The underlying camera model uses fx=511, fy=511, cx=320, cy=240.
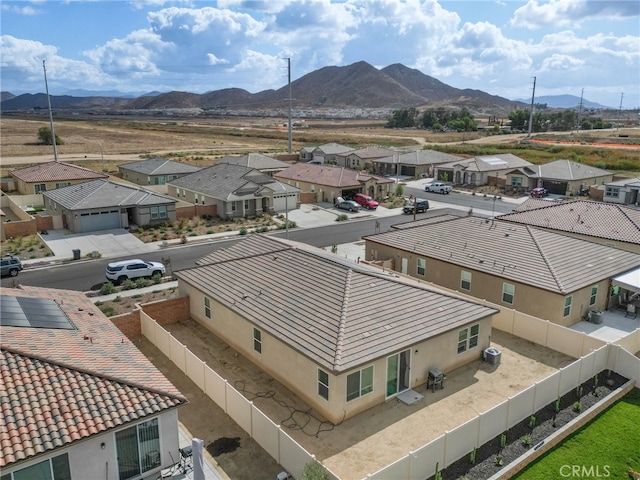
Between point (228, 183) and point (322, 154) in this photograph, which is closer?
point (228, 183)

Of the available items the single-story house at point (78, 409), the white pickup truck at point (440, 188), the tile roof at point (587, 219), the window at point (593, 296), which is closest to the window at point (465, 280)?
the window at point (593, 296)

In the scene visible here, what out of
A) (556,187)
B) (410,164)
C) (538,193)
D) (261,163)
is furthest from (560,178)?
(261,163)

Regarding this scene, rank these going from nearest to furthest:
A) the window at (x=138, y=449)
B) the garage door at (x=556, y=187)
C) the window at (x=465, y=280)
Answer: the window at (x=138, y=449) → the window at (x=465, y=280) → the garage door at (x=556, y=187)

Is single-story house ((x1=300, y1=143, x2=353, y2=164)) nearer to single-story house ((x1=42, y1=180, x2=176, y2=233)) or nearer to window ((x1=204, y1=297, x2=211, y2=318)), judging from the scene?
single-story house ((x1=42, y1=180, x2=176, y2=233))

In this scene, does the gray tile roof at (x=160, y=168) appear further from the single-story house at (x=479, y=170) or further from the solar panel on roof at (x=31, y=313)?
the solar panel on roof at (x=31, y=313)

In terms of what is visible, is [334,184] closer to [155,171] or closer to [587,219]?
[155,171]

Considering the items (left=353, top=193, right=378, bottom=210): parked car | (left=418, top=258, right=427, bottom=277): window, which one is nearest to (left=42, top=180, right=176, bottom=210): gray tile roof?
(left=353, top=193, right=378, bottom=210): parked car

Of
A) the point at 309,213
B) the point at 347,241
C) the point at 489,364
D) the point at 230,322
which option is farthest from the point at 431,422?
the point at 309,213
